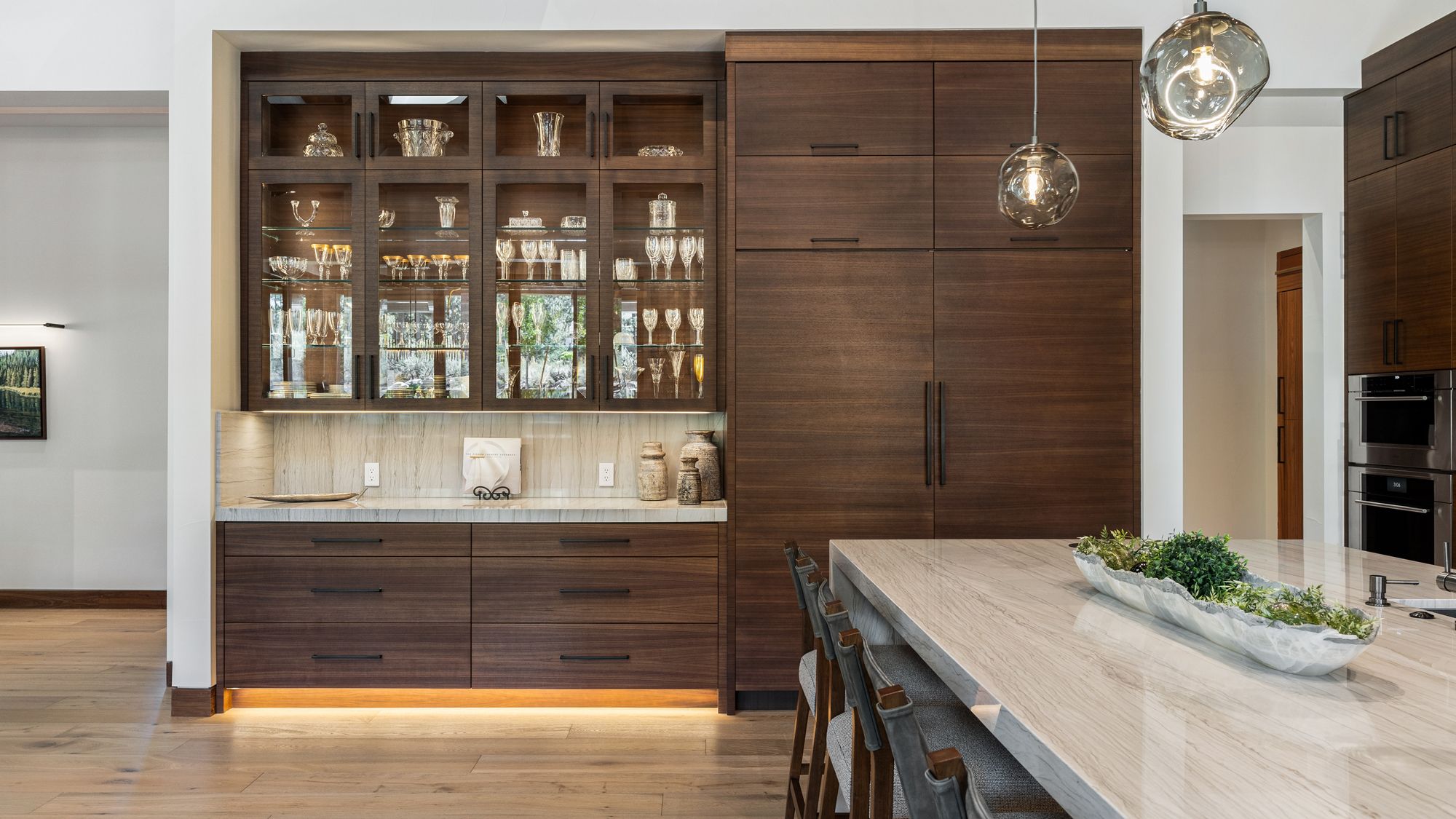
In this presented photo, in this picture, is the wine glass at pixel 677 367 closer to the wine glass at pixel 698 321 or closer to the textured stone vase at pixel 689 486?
the wine glass at pixel 698 321

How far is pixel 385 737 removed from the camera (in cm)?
321

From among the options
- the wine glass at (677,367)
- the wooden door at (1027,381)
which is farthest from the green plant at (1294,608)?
the wine glass at (677,367)

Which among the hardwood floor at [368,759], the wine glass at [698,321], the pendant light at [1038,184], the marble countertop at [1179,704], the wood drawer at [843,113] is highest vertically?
the wood drawer at [843,113]

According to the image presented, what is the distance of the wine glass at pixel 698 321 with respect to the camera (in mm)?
3643

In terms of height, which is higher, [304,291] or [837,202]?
[837,202]

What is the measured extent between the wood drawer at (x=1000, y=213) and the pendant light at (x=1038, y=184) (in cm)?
95

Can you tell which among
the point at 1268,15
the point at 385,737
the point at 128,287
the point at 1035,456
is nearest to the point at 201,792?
the point at 385,737

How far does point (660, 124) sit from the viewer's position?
377 cm

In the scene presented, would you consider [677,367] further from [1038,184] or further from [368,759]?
[368,759]

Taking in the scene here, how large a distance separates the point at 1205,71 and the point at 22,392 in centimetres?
635

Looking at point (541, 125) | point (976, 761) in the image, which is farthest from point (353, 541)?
point (976, 761)

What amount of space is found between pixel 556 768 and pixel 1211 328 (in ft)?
16.5

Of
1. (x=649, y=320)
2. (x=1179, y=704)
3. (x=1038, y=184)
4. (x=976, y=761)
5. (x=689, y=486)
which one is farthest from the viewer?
(x=649, y=320)

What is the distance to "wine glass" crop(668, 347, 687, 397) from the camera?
3.65 metres
